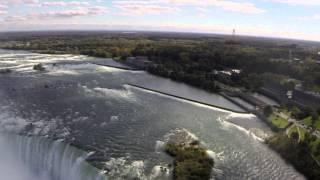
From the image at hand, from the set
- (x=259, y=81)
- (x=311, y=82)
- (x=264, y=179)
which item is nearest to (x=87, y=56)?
(x=259, y=81)

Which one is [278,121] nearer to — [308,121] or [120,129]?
[308,121]

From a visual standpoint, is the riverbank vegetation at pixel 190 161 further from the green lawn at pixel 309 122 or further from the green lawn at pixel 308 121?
the green lawn at pixel 308 121

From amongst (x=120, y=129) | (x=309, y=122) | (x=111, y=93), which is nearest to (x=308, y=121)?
(x=309, y=122)

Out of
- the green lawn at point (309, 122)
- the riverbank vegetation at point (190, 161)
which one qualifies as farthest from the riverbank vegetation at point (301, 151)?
the riverbank vegetation at point (190, 161)

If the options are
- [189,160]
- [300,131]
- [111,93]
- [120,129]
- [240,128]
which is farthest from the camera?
[111,93]

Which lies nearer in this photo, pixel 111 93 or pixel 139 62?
pixel 111 93

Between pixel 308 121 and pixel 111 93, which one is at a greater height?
pixel 111 93

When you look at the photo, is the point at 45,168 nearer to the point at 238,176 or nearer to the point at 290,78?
the point at 238,176
